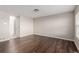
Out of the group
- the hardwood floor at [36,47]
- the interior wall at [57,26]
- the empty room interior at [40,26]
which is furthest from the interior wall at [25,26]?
the hardwood floor at [36,47]

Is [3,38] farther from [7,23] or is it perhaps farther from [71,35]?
[71,35]

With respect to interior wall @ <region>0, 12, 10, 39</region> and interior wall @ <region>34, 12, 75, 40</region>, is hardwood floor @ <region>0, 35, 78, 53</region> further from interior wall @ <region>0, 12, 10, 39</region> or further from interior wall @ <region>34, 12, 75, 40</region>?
interior wall @ <region>34, 12, 75, 40</region>

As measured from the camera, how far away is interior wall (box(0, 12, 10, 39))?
605cm

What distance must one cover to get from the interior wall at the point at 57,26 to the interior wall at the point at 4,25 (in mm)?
3855

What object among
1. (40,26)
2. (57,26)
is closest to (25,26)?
(40,26)

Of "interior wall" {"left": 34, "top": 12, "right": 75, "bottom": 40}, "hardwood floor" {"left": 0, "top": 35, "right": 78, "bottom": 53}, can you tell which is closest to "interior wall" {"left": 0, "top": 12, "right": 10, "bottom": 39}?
"hardwood floor" {"left": 0, "top": 35, "right": 78, "bottom": 53}

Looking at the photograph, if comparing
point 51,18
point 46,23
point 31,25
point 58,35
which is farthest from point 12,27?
point 58,35

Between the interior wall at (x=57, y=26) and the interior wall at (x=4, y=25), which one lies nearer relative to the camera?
the interior wall at (x=4, y=25)

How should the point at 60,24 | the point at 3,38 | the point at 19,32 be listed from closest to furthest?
the point at 3,38, the point at 60,24, the point at 19,32

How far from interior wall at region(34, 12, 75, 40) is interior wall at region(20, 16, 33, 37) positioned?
2.26 ft

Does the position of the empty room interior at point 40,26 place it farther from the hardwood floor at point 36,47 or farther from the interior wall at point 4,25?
the hardwood floor at point 36,47

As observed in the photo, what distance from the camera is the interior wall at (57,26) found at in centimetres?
691
